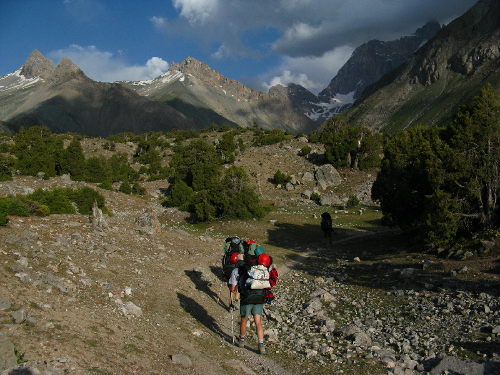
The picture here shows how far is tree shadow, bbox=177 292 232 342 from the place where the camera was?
813cm

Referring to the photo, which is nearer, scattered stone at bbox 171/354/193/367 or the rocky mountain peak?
scattered stone at bbox 171/354/193/367

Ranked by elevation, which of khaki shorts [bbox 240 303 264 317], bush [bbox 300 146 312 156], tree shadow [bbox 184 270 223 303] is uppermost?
bush [bbox 300 146 312 156]

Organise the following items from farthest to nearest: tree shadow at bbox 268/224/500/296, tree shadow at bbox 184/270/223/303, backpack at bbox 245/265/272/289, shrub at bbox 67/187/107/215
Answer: shrub at bbox 67/187/107/215
tree shadow at bbox 184/270/223/303
tree shadow at bbox 268/224/500/296
backpack at bbox 245/265/272/289

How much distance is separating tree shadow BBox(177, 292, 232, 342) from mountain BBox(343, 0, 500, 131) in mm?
127826

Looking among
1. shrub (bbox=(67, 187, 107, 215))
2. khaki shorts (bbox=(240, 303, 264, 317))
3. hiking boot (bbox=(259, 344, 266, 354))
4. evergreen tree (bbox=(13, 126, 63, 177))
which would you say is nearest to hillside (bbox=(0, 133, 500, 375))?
hiking boot (bbox=(259, 344, 266, 354))

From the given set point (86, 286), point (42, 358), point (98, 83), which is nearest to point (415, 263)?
point (86, 286)

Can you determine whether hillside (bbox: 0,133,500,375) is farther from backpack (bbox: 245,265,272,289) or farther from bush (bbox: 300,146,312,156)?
bush (bbox: 300,146,312,156)

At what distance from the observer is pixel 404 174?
17688 millimetres

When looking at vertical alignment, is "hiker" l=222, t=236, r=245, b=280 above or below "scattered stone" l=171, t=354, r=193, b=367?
above

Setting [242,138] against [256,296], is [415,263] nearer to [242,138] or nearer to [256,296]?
[256,296]

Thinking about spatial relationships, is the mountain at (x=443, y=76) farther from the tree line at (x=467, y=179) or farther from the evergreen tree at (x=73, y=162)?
the evergreen tree at (x=73, y=162)

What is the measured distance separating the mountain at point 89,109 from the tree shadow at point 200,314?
15136 cm

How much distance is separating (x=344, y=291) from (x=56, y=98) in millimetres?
177720

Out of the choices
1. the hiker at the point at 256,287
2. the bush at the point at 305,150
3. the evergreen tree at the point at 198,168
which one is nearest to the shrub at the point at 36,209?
the hiker at the point at 256,287
